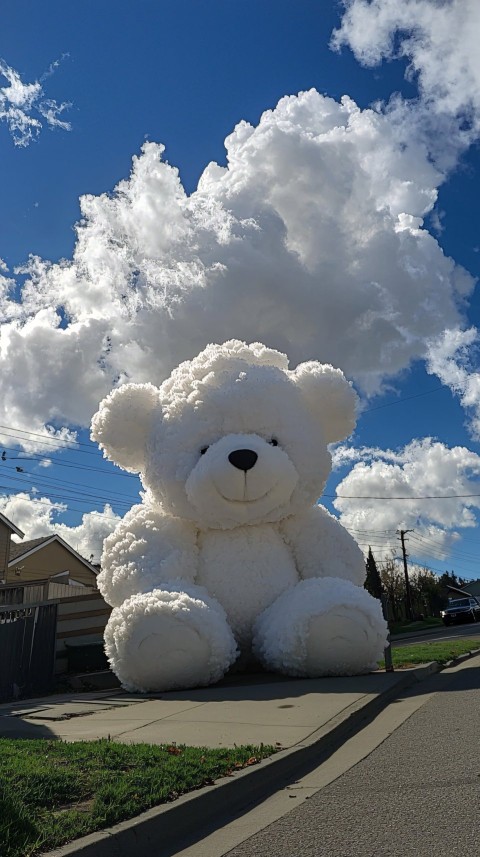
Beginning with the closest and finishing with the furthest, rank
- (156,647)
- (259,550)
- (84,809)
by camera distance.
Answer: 1. (84,809)
2. (156,647)
3. (259,550)

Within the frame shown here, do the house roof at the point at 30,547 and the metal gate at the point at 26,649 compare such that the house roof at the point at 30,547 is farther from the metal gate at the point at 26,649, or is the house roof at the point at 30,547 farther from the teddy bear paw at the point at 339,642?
the teddy bear paw at the point at 339,642

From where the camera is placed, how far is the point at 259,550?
9.30 metres

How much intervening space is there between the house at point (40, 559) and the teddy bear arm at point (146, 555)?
19.7 meters

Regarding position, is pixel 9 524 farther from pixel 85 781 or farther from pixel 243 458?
pixel 85 781

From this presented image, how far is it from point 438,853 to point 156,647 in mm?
5065

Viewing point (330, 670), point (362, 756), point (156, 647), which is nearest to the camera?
point (362, 756)

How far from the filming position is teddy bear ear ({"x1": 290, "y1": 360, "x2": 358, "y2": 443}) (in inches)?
402

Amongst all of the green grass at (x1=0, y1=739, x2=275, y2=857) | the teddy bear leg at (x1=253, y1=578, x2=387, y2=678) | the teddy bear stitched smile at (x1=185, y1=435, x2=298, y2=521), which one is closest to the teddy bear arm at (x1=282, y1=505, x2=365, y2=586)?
the teddy bear stitched smile at (x1=185, y1=435, x2=298, y2=521)

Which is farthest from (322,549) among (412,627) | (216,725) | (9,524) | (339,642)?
(412,627)

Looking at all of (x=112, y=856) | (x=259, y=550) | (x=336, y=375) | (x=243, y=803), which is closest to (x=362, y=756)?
(x=243, y=803)

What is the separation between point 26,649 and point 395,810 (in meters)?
8.07

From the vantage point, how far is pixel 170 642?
7676 millimetres

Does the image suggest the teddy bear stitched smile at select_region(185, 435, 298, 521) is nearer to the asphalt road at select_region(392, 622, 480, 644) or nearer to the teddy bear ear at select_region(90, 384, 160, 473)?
the teddy bear ear at select_region(90, 384, 160, 473)

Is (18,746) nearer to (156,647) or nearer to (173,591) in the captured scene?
(156,647)
